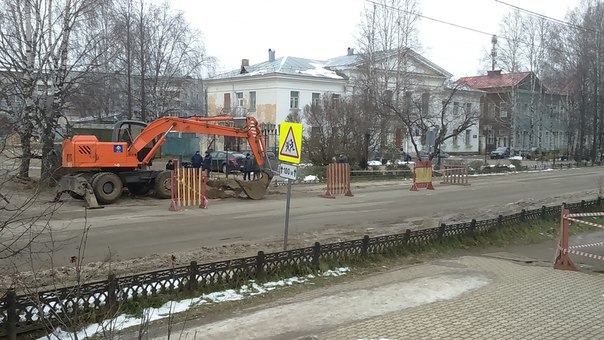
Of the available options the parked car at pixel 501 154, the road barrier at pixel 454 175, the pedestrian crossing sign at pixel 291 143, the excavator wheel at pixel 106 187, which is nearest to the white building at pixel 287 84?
the parked car at pixel 501 154

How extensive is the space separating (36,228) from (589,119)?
196 ft

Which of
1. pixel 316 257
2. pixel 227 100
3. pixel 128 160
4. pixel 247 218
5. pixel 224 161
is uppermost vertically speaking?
pixel 227 100

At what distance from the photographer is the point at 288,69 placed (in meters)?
56.3

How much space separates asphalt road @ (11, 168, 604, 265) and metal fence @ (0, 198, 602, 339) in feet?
6.26

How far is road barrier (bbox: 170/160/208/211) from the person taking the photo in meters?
17.5

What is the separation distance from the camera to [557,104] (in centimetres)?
6888

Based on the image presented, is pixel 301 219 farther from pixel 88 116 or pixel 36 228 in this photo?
pixel 88 116

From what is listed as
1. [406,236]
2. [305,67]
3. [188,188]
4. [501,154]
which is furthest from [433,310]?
[501,154]

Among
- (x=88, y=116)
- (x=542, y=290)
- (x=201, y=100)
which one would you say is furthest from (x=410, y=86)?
(x=542, y=290)

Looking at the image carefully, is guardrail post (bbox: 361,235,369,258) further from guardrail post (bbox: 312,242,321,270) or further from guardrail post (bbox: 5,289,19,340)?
guardrail post (bbox: 5,289,19,340)

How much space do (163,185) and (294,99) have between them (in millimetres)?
36908

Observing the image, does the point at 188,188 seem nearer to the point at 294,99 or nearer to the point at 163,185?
the point at 163,185

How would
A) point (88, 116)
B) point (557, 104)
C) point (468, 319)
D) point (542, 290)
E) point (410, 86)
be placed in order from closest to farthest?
point (468, 319) → point (542, 290) → point (410, 86) → point (88, 116) → point (557, 104)

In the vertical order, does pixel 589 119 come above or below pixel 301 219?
above
